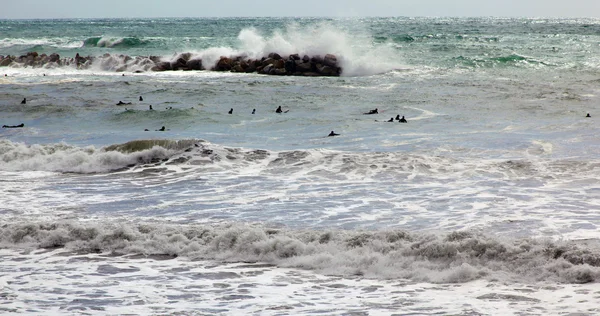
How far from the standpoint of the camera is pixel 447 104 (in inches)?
840

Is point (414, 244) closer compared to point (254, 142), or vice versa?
point (414, 244)

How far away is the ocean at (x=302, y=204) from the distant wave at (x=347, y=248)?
0.02 m

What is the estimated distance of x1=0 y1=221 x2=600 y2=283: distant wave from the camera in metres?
7.20

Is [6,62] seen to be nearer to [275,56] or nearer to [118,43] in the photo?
[275,56]

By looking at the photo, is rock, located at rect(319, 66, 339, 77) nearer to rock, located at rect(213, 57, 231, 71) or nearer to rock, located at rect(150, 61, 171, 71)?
rock, located at rect(213, 57, 231, 71)

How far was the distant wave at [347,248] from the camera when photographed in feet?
23.6

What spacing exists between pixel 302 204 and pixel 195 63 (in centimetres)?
2741

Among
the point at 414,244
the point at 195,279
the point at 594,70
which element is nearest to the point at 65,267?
the point at 195,279

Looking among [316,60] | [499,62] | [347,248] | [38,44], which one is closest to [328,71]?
[316,60]

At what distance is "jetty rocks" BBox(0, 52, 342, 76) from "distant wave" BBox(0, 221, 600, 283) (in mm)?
23531

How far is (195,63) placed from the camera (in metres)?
36.7

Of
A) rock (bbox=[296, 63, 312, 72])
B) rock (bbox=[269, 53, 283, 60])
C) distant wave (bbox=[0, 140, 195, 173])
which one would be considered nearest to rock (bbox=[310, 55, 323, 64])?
rock (bbox=[296, 63, 312, 72])

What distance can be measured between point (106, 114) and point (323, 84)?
975 centimetres

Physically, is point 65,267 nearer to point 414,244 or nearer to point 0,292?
point 0,292
